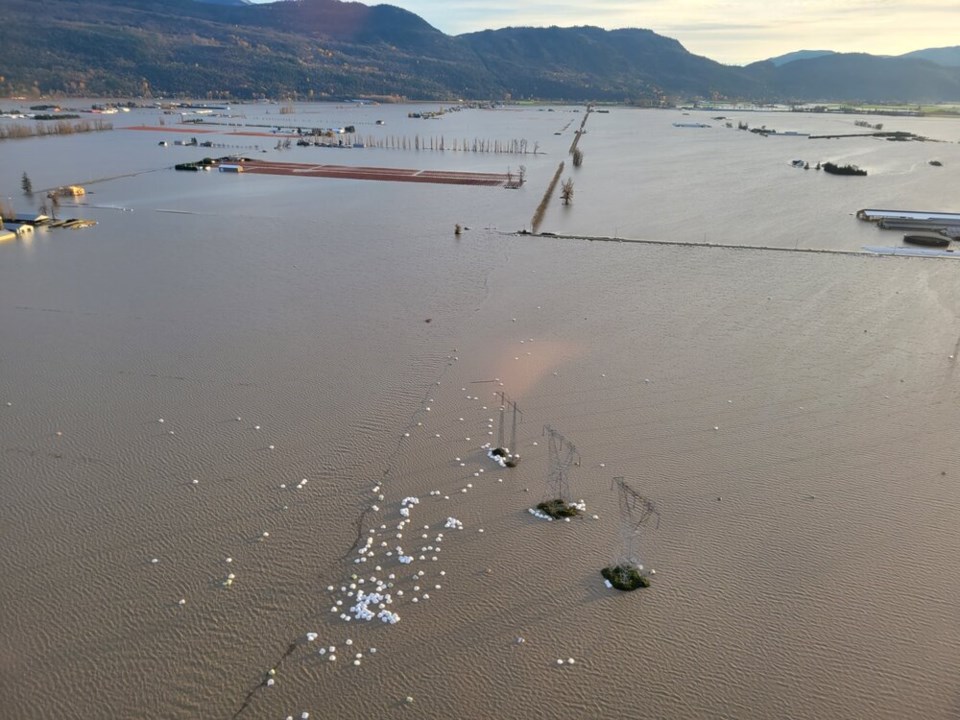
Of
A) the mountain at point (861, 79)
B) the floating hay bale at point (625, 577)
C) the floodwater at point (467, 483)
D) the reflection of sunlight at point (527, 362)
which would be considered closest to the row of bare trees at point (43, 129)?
the floodwater at point (467, 483)

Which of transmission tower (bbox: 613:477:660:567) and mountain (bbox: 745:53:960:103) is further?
mountain (bbox: 745:53:960:103)

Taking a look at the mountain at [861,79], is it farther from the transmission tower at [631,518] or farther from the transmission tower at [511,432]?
the transmission tower at [631,518]

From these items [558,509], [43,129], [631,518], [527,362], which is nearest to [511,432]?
[558,509]

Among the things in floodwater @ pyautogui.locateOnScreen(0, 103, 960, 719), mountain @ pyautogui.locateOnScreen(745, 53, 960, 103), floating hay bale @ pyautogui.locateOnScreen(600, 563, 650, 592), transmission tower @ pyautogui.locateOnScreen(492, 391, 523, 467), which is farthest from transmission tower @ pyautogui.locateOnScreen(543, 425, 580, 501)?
mountain @ pyautogui.locateOnScreen(745, 53, 960, 103)

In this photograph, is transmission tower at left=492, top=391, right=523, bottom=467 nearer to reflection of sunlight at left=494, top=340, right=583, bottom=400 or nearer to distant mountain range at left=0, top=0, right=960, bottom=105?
reflection of sunlight at left=494, top=340, right=583, bottom=400

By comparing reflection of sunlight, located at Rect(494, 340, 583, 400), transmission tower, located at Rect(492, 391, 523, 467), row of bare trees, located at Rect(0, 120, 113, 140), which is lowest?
transmission tower, located at Rect(492, 391, 523, 467)

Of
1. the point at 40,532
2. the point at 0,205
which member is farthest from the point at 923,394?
the point at 0,205
